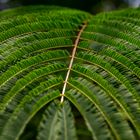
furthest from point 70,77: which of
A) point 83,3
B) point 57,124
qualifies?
point 83,3

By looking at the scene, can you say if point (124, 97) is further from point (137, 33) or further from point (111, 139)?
point (137, 33)

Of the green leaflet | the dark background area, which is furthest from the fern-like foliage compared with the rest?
the dark background area

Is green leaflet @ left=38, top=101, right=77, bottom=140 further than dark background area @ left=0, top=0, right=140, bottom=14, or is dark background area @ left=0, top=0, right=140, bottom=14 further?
dark background area @ left=0, top=0, right=140, bottom=14

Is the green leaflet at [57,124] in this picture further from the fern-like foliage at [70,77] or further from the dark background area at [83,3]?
the dark background area at [83,3]

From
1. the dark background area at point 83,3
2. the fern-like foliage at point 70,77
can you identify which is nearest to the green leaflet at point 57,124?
the fern-like foliage at point 70,77

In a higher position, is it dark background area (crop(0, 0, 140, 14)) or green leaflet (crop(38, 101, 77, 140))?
dark background area (crop(0, 0, 140, 14))

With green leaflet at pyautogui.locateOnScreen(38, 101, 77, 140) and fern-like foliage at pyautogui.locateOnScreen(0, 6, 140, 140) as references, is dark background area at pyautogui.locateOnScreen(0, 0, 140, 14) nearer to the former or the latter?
fern-like foliage at pyautogui.locateOnScreen(0, 6, 140, 140)

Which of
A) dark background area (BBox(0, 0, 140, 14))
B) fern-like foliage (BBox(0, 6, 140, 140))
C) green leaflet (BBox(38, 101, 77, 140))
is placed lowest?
green leaflet (BBox(38, 101, 77, 140))

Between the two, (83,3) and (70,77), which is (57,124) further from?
(83,3)

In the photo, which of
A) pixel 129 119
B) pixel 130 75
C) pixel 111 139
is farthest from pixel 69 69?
pixel 111 139
